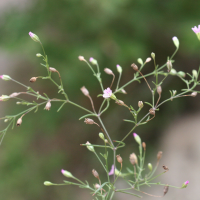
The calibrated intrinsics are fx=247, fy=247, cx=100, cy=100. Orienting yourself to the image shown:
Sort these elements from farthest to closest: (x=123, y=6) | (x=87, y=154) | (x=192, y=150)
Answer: (x=87, y=154), (x=192, y=150), (x=123, y=6)

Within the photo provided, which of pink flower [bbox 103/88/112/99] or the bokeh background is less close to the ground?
pink flower [bbox 103/88/112/99]

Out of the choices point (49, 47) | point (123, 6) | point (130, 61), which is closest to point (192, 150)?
point (130, 61)

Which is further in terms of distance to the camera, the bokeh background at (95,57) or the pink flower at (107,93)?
the bokeh background at (95,57)

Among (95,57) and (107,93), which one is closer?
(107,93)

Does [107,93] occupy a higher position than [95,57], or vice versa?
[107,93]

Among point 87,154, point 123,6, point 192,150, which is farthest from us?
point 87,154

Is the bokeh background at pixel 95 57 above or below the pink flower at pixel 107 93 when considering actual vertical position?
below

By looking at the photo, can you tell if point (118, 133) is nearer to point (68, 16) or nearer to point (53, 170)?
point (53, 170)

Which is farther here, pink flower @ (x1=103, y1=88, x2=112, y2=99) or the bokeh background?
the bokeh background
